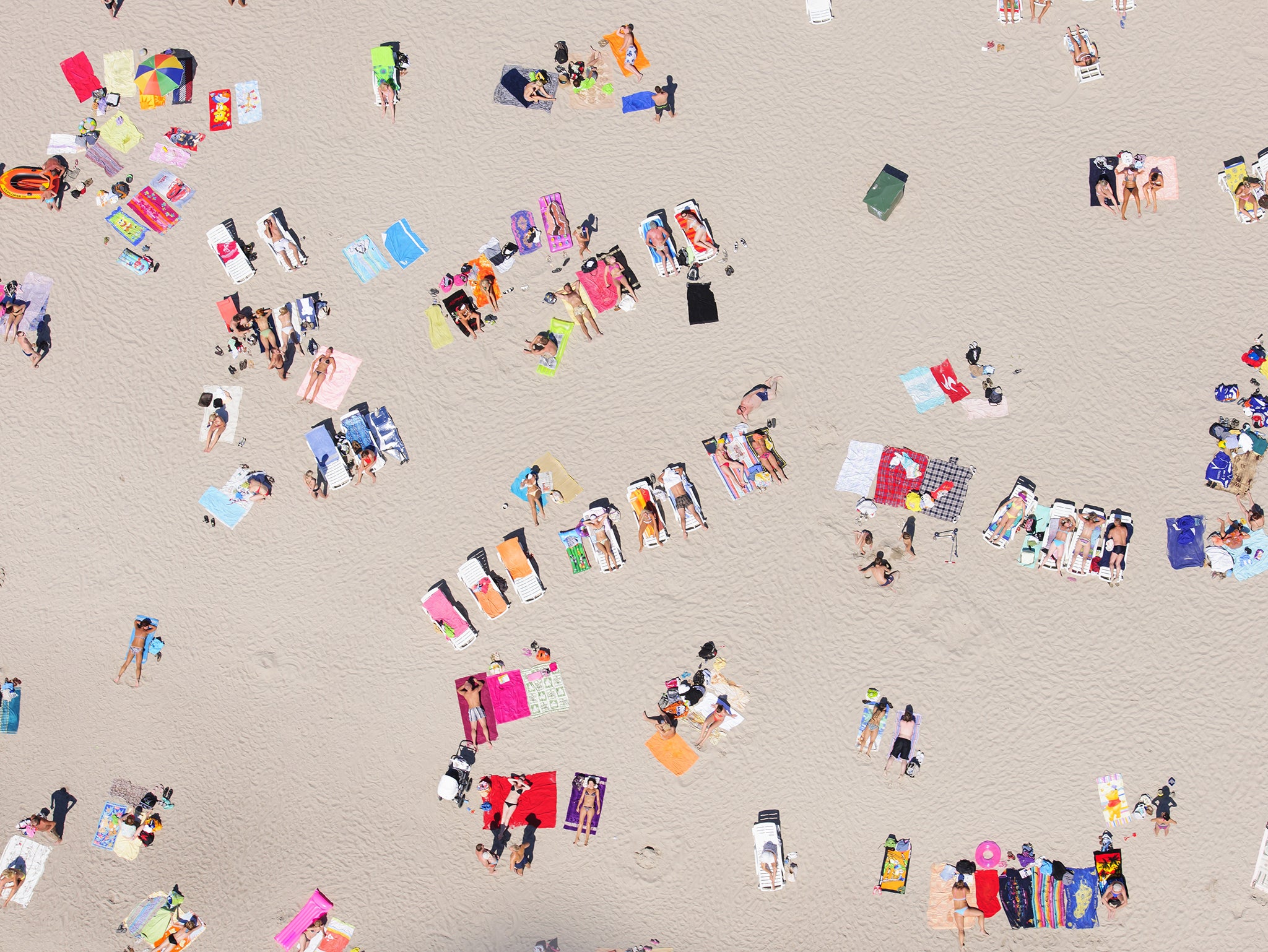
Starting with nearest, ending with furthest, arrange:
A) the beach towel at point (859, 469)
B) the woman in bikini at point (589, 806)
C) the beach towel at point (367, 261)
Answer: the beach towel at point (859, 469), the woman in bikini at point (589, 806), the beach towel at point (367, 261)

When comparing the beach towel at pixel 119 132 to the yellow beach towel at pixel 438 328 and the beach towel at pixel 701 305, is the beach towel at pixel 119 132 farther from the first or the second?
the beach towel at pixel 701 305

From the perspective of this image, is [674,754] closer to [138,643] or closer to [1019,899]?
[1019,899]

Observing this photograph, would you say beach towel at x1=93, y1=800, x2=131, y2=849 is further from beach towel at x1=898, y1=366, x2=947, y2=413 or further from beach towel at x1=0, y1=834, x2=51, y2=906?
beach towel at x1=898, y1=366, x2=947, y2=413

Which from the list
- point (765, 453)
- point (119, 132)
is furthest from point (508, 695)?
point (119, 132)

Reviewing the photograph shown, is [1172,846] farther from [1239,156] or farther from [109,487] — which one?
[109,487]

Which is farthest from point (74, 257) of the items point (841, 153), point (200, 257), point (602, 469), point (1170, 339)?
point (1170, 339)

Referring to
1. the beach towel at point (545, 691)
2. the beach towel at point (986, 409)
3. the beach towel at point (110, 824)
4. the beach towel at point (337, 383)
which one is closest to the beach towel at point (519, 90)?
the beach towel at point (337, 383)
